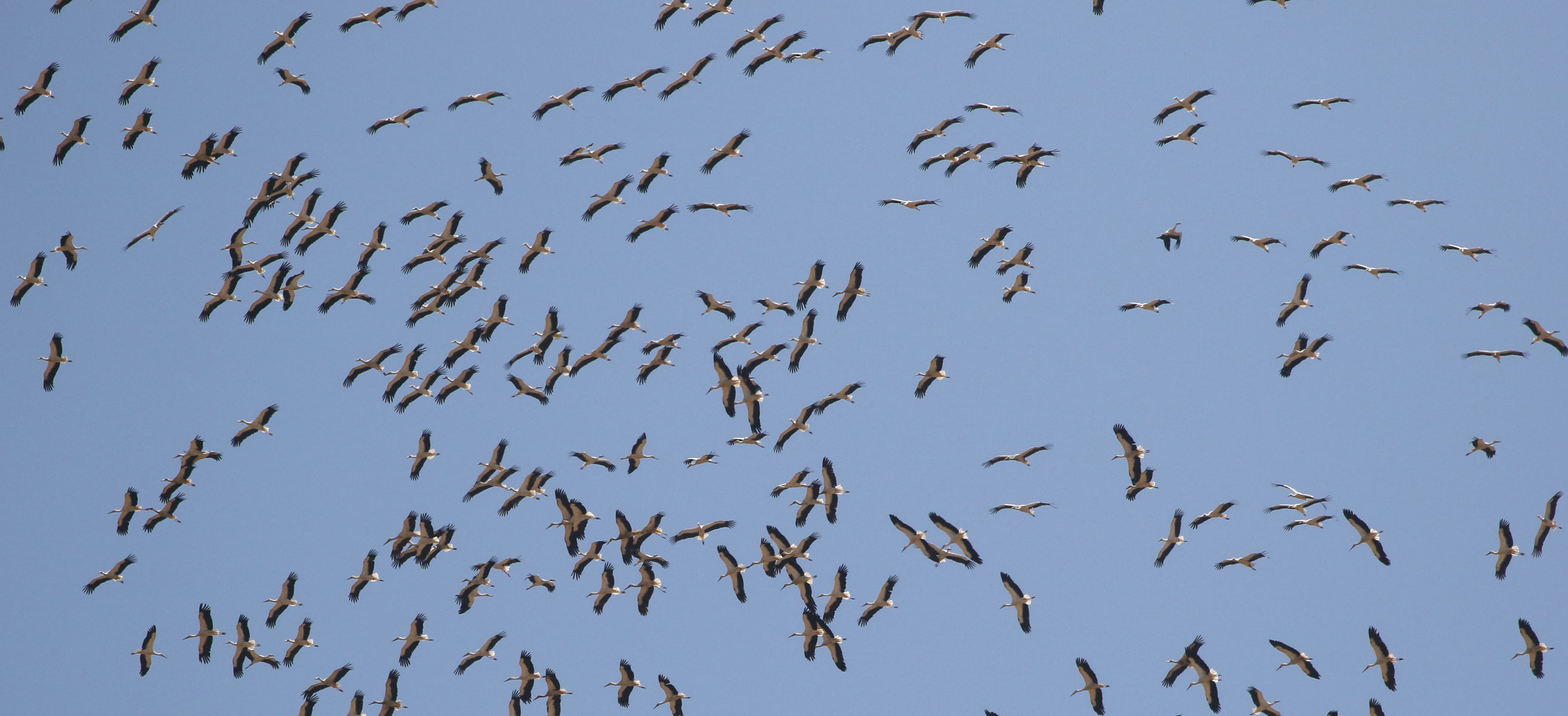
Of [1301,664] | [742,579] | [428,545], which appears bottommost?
[1301,664]

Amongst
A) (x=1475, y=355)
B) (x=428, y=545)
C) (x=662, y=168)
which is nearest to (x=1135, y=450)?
(x=1475, y=355)

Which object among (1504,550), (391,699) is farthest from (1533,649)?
(391,699)

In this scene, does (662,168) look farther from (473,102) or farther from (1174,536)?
(1174,536)

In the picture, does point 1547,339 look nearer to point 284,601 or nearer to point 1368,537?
point 1368,537

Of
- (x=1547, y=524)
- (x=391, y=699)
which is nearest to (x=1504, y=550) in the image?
(x=1547, y=524)

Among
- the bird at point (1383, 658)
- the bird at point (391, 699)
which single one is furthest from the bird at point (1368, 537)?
the bird at point (391, 699)

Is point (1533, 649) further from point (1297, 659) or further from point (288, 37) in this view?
point (288, 37)

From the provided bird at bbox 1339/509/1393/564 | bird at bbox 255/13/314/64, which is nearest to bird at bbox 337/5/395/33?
bird at bbox 255/13/314/64

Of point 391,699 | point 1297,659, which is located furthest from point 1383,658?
point 391,699

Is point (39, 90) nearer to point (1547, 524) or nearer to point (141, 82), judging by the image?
point (141, 82)

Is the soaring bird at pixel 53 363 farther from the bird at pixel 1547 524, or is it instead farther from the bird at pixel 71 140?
the bird at pixel 1547 524

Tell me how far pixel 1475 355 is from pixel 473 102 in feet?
99.3

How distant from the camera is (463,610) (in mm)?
58875

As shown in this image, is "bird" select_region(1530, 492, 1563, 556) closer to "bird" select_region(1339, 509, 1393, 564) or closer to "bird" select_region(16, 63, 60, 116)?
"bird" select_region(1339, 509, 1393, 564)
